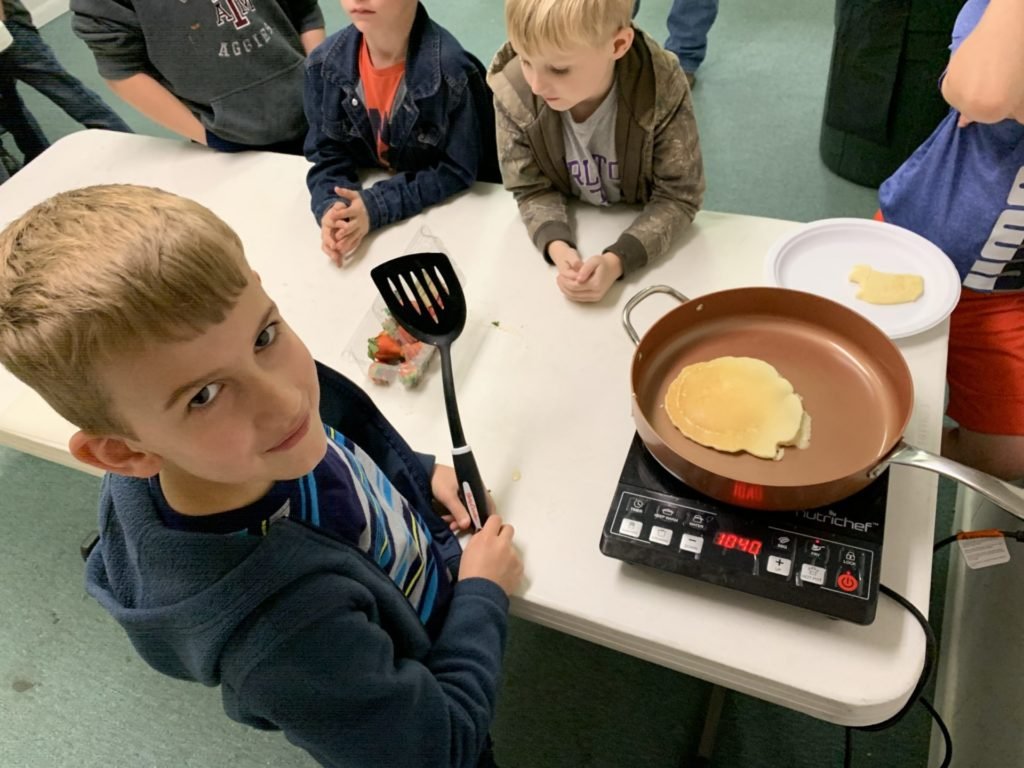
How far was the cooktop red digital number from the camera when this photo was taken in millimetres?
615

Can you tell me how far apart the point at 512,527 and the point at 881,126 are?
1.54 m

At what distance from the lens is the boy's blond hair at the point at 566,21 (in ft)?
2.85

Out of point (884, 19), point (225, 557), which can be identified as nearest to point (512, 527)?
point (225, 557)

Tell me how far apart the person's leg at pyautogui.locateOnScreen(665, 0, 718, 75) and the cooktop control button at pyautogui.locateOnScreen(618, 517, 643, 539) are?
188cm

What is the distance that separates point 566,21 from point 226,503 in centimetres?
67

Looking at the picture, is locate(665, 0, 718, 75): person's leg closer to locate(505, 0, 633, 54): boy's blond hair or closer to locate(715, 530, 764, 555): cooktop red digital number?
locate(505, 0, 633, 54): boy's blond hair

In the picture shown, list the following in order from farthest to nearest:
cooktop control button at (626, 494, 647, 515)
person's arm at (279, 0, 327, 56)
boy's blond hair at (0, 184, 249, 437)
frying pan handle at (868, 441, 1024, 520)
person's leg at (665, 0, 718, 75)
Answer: person's leg at (665, 0, 718, 75), person's arm at (279, 0, 327, 56), cooktop control button at (626, 494, 647, 515), frying pan handle at (868, 441, 1024, 520), boy's blond hair at (0, 184, 249, 437)

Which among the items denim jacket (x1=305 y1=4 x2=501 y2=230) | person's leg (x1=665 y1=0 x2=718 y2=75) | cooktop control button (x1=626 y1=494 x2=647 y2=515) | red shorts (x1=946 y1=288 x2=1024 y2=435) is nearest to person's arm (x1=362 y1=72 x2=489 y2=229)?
denim jacket (x1=305 y1=4 x2=501 y2=230)

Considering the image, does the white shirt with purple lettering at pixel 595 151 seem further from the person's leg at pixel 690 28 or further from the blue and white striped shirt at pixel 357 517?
the person's leg at pixel 690 28

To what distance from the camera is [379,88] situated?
1183 mm

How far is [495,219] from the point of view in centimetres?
108

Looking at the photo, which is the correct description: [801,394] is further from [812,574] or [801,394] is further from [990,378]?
[990,378]

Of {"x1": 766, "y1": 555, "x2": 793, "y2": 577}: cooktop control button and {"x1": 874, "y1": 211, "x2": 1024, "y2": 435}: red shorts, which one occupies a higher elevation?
{"x1": 766, "y1": 555, "x2": 793, "y2": 577}: cooktop control button

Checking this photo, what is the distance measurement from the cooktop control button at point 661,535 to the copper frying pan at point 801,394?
5 centimetres
